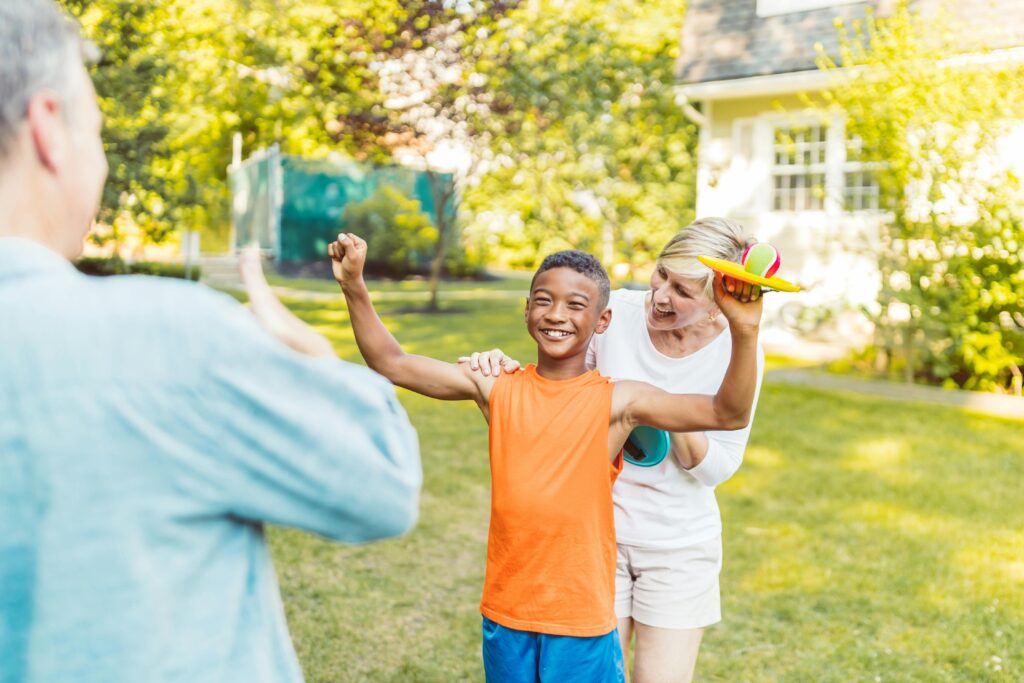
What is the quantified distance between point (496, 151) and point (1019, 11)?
731 centimetres

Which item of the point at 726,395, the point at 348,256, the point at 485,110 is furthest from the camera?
the point at 485,110

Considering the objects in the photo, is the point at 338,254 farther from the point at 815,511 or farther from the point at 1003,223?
the point at 1003,223

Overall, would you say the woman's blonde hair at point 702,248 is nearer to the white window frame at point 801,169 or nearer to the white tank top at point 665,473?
the white tank top at point 665,473

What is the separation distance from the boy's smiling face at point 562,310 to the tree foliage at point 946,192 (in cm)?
801

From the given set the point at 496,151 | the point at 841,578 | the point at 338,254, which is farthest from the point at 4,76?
the point at 496,151

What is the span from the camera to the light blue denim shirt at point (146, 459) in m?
0.98

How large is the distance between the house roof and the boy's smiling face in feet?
35.0

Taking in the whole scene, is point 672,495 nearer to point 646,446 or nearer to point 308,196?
point 646,446

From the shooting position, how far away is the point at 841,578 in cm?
486

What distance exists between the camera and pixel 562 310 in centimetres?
234

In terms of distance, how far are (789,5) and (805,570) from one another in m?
10.4

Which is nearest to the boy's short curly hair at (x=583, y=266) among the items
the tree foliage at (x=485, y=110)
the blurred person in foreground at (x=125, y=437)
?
the blurred person in foreground at (x=125, y=437)

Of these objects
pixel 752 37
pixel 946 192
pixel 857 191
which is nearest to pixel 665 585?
pixel 946 192

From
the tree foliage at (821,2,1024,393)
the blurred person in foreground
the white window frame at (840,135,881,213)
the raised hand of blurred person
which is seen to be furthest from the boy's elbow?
the white window frame at (840,135,881,213)
